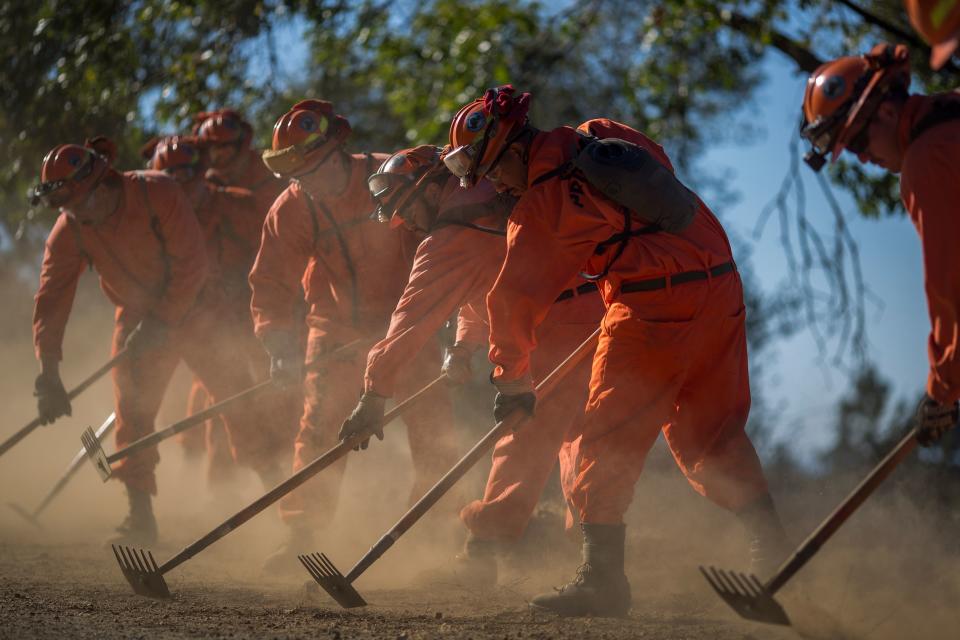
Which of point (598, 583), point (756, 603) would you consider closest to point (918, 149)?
point (756, 603)

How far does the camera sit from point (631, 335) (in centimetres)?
403

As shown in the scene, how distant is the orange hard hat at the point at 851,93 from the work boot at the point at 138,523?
4504 millimetres

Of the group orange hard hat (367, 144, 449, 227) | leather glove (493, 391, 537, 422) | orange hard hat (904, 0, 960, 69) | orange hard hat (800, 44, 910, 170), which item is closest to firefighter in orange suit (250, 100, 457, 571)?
orange hard hat (367, 144, 449, 227)

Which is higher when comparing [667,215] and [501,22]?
[667,215]

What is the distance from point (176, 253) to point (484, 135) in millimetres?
3067

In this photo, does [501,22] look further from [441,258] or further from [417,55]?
[441,258]

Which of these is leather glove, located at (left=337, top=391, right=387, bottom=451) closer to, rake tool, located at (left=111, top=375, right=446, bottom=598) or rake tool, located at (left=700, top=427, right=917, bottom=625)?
rake tool, located at (left=111, top=375, right=446, bottom=598)

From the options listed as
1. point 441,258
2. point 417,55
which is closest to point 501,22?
point 417,55

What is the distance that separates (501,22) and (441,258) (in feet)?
18.9

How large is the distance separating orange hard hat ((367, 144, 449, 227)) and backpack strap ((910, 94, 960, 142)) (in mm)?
2182

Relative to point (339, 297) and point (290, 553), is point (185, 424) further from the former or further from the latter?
point (339, 297)

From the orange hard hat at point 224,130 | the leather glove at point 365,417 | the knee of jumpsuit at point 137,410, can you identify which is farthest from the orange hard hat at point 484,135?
the orange hard hat at point 224,130

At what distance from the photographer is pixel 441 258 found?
4.56m

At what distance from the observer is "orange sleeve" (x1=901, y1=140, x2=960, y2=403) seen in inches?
126
